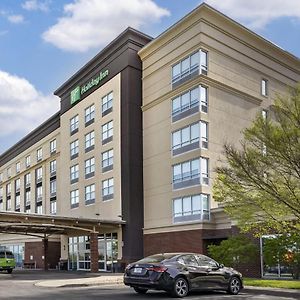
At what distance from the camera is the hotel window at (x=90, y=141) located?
46.2 metres

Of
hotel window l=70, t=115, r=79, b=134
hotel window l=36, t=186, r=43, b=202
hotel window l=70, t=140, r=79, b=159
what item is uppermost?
hotel window l=70, t=115, r=79, b=134

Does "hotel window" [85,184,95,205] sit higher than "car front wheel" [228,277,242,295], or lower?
higher

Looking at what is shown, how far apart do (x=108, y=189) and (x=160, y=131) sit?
24.2ft

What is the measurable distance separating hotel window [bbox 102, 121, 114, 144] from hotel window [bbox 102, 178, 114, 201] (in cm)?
349

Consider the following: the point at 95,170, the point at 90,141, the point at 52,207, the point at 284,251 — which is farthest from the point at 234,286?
the point at 52,207

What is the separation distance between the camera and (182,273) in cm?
1573

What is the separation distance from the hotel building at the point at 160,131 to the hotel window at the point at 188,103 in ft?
0.27

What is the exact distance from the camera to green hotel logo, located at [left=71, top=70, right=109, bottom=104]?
146 ft

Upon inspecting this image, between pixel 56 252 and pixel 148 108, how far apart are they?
22.7 metres

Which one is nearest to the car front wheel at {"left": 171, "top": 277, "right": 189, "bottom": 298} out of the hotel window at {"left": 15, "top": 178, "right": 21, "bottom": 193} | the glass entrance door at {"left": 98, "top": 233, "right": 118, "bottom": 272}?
the glass entrance door at {"left": 98, "top": 233, "right": 118, "bottom": 272}

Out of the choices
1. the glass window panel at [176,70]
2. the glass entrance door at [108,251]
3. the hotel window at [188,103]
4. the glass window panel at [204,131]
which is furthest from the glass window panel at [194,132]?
the glass entrance door at [108,251]

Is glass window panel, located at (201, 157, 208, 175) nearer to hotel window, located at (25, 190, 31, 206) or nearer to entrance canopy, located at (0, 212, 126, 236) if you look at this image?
entrance canopy, located at (0, 212, 126, 236)

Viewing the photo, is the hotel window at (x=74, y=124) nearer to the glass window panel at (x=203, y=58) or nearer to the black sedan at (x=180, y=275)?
the glass window panel at (x=203, y=58)

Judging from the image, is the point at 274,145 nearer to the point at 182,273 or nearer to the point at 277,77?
the point at 182,273
